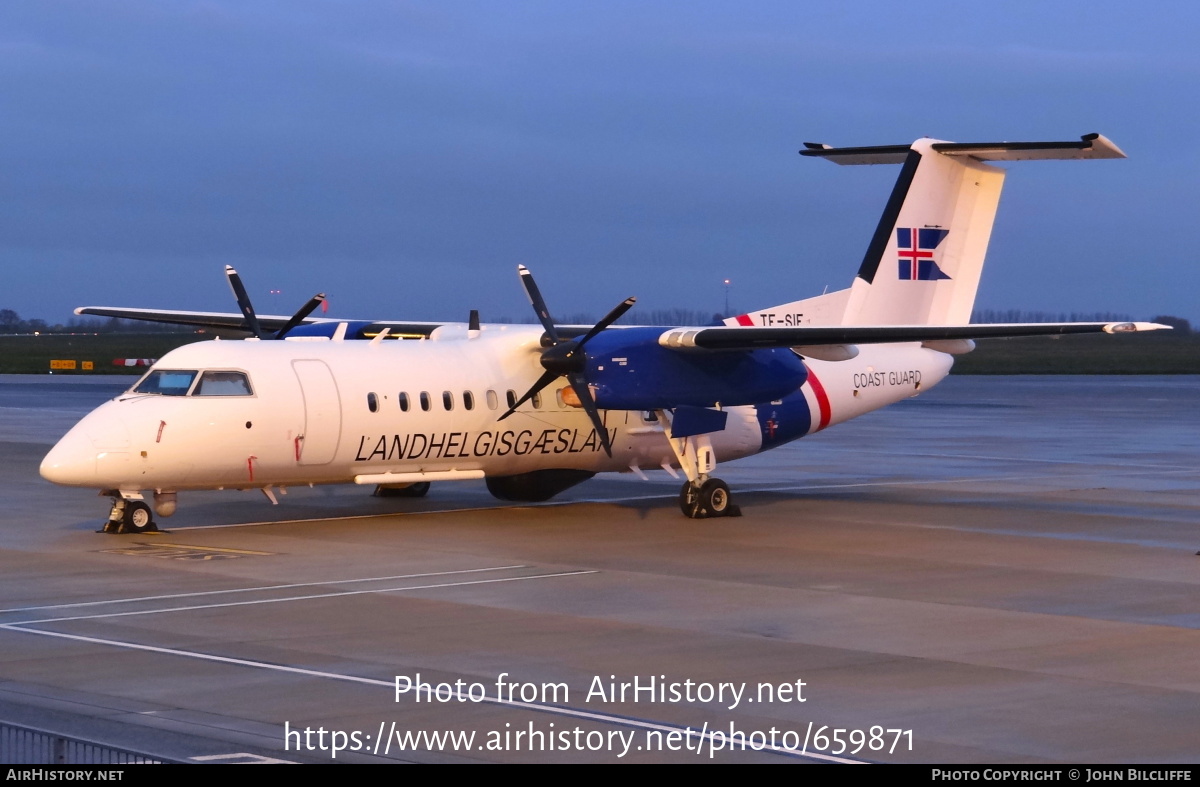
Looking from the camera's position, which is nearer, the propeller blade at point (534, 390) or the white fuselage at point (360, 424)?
the white fuselage at point (360, 424)

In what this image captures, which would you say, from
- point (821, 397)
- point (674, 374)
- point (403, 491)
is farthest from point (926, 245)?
point (403, 491)

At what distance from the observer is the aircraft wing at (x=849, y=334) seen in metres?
18.6

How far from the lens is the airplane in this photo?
17188 mm

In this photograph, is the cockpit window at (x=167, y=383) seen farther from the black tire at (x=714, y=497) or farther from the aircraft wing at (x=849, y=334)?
the black tire at (x=714, y=497)

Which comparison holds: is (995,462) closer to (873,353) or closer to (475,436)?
(873,353)

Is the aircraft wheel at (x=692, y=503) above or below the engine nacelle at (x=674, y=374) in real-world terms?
below

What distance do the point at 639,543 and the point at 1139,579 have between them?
5.45 m

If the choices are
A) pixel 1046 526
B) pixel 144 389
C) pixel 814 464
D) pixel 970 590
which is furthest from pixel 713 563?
pixel 814 464

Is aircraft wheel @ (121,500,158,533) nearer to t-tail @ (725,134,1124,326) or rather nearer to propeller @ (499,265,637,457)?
propeller @ (499,265,637,457)

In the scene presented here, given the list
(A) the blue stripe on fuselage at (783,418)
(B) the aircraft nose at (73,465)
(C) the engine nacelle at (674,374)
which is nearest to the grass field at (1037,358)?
(A) the blue stripe on fuselage at (783,418)

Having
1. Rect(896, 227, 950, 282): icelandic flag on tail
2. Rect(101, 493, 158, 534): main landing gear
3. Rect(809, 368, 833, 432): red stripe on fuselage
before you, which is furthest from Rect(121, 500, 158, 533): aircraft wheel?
Answer: Rect(896, 227, 950, 282): icelandic flag on tail

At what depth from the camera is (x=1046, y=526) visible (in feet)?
62.0

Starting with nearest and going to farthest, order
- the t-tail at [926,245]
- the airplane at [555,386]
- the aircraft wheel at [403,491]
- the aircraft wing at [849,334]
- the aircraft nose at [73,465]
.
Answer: the aircraft nose at [73,465], the airplane at [555,386], the aircraft wing at [849,334], the aircraft wheel at [403,491], the t-tail at [926,245]

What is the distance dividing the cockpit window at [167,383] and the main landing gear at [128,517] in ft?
4.17
